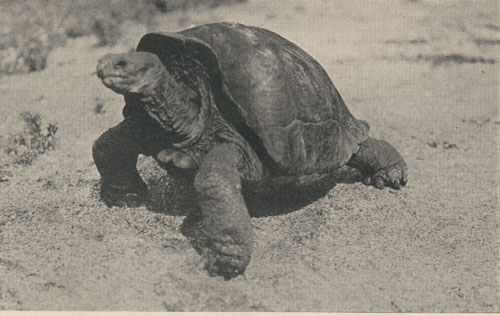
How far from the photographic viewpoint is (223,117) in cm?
362

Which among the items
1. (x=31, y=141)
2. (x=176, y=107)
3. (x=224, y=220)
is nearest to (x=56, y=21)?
(x=31, y=141)

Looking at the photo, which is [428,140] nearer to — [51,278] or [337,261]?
[337,261]

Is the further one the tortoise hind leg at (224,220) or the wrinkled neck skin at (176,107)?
the wrinkled neck skin at (176,107)

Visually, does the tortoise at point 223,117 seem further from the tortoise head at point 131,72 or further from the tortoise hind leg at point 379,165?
the tortoise hind leg at point 379,165

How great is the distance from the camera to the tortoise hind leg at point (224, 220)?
3.28m

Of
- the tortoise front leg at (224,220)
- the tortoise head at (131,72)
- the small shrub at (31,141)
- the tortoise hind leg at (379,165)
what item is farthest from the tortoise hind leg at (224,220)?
the small shrub at (31,141)

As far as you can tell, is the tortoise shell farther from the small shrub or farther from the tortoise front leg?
the small shrub

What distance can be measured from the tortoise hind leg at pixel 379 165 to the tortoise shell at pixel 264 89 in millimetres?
742

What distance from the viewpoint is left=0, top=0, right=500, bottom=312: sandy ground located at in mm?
3279

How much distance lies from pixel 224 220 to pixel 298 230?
944mm

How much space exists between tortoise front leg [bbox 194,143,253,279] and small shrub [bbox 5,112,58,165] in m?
2.81

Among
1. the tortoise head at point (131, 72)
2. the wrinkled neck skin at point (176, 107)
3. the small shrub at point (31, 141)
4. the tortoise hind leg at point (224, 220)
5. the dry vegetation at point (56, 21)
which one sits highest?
the tortoise head at point (131, 72)

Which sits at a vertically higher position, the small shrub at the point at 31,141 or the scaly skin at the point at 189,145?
the scaly skin at the point at 189,145

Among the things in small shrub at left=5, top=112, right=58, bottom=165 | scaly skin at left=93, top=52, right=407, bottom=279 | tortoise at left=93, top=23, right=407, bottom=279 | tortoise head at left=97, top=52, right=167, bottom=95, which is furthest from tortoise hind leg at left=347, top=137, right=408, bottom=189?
small shrub at left=5, top=112, right=58, bottom=165
